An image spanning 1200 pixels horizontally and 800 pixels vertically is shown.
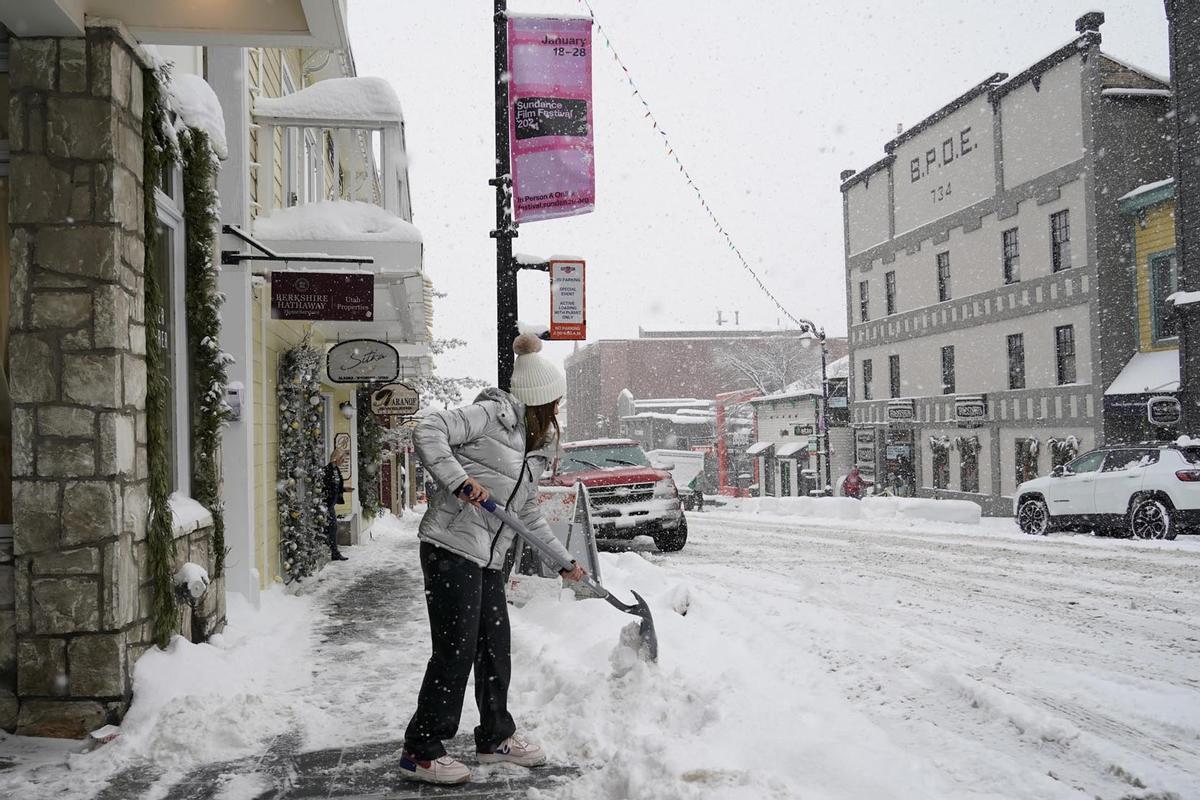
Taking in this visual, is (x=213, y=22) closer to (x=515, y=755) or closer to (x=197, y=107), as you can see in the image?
(x=197, y=107)

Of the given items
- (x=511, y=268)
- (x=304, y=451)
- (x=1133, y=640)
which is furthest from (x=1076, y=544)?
(x=304, y=451)

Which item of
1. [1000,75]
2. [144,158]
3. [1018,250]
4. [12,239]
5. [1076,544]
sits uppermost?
[1000,75]

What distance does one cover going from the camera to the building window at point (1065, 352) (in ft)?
83.8

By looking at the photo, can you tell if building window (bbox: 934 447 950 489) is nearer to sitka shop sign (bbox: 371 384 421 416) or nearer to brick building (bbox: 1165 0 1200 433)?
brick building (bbox: 1165 0 1200 433)

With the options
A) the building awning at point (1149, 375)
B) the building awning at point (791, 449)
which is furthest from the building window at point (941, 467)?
the building awning at point (791, 449)

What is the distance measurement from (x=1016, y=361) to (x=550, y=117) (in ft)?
72.9

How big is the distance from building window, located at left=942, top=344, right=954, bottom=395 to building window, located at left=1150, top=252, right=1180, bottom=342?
776 centimetres

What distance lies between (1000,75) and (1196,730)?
1072 inches

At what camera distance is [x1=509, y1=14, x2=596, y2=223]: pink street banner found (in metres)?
9.42

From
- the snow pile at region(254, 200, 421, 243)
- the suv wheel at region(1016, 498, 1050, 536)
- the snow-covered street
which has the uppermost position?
the snow pile at region(254, 200, 421, 243)

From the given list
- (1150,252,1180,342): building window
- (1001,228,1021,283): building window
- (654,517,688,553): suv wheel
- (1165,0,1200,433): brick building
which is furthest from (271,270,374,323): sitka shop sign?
(1001,228,1021,283): building window

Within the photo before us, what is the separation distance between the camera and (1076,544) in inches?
563

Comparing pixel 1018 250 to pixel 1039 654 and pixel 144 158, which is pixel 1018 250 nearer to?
pixel 1039 654

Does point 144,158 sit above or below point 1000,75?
below
